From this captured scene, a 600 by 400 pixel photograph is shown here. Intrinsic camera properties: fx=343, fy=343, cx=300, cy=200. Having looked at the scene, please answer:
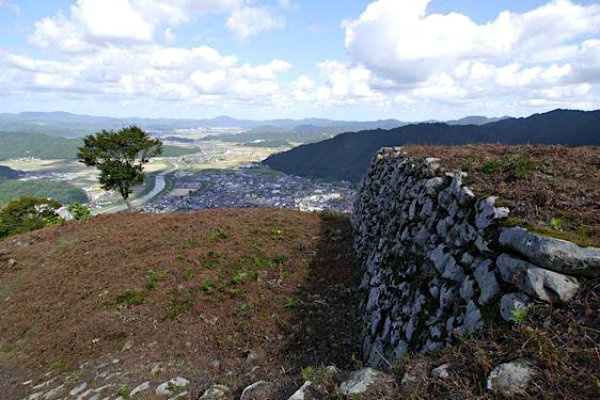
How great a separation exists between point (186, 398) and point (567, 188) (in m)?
10.9

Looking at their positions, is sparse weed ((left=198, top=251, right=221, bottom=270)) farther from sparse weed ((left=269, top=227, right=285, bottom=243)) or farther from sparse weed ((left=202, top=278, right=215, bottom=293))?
sparse weed ((left=269, top=227, right=285, bottom=243))

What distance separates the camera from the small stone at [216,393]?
801 cm

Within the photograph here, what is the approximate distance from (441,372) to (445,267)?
349cm

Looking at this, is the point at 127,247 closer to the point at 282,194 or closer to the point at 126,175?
the point at 126,175

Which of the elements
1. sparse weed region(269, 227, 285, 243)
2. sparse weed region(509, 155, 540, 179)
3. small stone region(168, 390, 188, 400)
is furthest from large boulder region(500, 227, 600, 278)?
sparse weed region(269, 227, 285, 243)

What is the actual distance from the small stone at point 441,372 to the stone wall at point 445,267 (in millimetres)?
869

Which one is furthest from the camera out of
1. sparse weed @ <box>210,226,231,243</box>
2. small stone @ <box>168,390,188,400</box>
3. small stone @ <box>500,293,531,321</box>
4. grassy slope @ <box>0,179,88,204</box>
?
grassy slope @ <box>0,179,88,204</box>

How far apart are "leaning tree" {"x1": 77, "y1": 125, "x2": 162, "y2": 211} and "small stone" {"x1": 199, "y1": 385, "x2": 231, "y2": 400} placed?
31607 millimetres

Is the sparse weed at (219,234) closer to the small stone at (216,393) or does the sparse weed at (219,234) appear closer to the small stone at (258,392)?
the small stone at (216,393)

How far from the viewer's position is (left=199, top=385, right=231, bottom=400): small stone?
801cm

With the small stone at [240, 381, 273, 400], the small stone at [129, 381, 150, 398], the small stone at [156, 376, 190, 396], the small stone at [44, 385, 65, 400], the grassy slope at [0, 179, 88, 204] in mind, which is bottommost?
the grassy slope at [0, 179, 88, 204]

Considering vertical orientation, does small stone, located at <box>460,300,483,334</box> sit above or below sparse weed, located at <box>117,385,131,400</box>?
above

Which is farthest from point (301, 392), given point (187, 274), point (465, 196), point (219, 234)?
point (219, 234)

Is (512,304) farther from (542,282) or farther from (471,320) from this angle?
(471,320)
